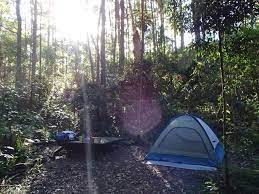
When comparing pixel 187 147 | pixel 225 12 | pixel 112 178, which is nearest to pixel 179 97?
pixel 187 147

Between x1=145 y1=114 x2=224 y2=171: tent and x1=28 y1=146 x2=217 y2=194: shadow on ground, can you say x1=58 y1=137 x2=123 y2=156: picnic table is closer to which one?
x1=28 y1=146 x2=217 y2=194: shadow on ground

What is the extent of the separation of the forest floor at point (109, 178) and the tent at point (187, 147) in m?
0.54

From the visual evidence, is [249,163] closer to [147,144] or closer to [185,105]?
[147,144]

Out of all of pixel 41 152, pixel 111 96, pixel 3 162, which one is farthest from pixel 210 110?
pixel 3 162

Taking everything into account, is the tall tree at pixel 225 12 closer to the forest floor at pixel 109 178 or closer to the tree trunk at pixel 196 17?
the tree trunk at pixel 196 17

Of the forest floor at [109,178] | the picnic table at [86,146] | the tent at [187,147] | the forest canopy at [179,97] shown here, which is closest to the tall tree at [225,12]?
the forest canopy at [179,97]

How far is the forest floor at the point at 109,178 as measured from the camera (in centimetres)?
747

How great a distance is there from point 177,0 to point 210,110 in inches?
285

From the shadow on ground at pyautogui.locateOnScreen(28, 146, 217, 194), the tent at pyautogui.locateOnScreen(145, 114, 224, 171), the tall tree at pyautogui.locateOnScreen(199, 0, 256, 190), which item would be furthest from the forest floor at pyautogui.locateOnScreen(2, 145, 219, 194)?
the tall tree at pyautogui.locateOnScreen(199, 0, 256, 190)

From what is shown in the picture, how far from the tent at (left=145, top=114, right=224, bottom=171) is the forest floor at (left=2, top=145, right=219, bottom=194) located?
54 centimetres

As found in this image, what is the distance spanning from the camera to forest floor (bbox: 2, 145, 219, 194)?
7473mm

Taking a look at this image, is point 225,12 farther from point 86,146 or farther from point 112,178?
point 86,146

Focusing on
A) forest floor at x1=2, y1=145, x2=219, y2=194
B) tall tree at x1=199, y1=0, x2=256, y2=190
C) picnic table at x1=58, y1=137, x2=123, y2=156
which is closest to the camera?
tall tree at x1=199, y1=0, x2=256, y2=190

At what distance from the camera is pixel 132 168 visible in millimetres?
9148
